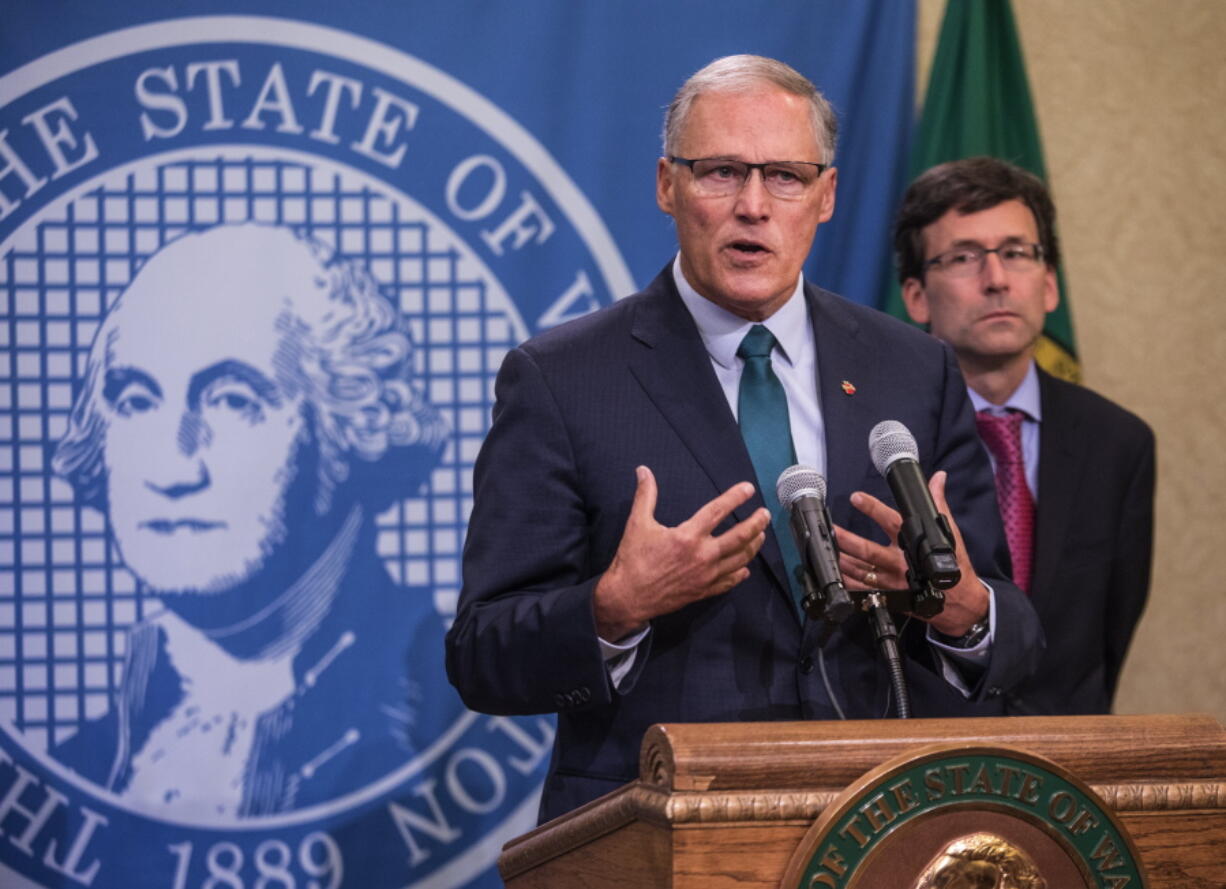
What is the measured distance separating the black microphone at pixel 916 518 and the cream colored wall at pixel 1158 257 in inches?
82.1

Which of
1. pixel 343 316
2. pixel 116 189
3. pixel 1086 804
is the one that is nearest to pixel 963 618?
pixel 1086 804

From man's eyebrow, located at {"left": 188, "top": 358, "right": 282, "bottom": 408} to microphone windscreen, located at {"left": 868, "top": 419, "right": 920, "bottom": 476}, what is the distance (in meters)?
1.70

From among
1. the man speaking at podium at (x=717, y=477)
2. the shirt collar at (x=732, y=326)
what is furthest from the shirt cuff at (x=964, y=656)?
the shirt collar at (x=732, y=326)

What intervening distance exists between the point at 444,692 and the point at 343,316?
79cm

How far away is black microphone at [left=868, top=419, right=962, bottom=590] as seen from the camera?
150 centimetres

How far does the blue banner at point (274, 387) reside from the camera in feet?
9.81

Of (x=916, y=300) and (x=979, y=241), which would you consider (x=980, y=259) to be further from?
(x=916, y=300)

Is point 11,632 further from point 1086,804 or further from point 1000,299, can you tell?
point 1086,804

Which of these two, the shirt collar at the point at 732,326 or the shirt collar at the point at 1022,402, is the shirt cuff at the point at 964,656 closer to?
the shirt collar at the point at 732,326

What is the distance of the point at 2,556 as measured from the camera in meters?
2.99

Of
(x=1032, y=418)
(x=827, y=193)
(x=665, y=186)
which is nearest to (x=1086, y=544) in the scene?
(x=1032, y=418)

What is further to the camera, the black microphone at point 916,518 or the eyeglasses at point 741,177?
the eyeglasses at point 741,177

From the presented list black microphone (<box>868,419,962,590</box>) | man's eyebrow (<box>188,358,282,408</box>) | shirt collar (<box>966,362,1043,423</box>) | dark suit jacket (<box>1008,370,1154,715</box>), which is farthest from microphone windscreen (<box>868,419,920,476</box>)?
man's eyebrow (<box>188,358,282,408</box>)

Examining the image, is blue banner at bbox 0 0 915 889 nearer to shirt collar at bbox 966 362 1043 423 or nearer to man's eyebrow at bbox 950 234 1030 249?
man's eyebrow at bbox 950 234 1030 249
